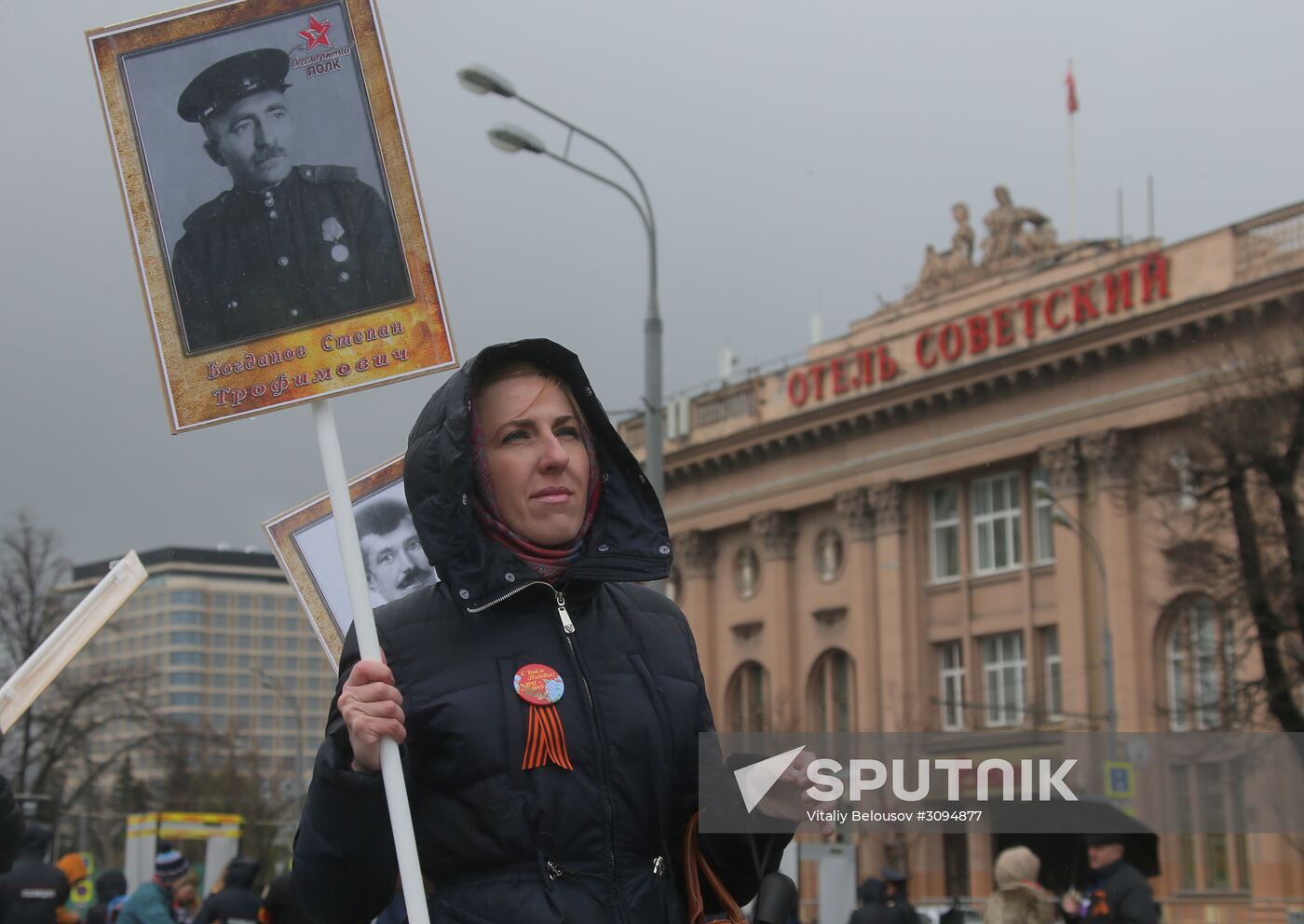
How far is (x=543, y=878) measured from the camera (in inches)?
130

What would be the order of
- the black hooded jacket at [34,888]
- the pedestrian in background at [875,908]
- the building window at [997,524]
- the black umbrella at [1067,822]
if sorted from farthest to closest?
the building window at [997,524]
the pedestrian in background at [875,908]
the black hooded jacket at [34,888]
the black umbrella at [1067,822]

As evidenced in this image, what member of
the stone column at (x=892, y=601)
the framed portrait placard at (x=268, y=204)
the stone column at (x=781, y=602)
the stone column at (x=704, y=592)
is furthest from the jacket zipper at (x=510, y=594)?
the stone column at (x=704, y=592)

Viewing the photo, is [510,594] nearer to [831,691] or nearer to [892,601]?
[892,601]

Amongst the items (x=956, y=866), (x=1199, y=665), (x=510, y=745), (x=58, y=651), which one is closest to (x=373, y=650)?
(x=510, y=745)

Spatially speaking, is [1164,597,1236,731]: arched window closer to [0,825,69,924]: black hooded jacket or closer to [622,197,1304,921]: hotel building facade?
[622,197,1304,921]: hotel building facade

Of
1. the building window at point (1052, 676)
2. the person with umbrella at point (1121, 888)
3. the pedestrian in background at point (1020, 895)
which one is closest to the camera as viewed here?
the person with umbrella at point (1121, 888)

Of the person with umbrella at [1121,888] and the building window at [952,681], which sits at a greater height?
the person with umbrella at [1121,888]

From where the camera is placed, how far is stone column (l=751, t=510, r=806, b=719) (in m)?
55.1

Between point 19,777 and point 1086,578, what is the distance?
2496 centimetres

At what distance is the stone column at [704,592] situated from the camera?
191 feet

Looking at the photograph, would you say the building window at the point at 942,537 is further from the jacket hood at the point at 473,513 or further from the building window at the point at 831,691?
the jacket hood at the point at 473,513

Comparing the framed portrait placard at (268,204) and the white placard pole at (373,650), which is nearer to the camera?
the white placard pole at (373,650)

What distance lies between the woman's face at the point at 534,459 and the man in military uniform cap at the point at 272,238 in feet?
0.87

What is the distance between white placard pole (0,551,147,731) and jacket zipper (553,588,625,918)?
1.30 meters
